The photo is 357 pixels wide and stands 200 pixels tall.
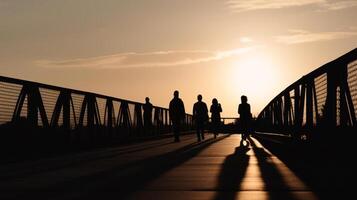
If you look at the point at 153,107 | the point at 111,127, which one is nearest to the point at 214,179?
the point at 111,127

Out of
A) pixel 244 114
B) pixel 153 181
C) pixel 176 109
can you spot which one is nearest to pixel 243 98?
pixel 244 114

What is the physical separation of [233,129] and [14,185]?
50.7 m

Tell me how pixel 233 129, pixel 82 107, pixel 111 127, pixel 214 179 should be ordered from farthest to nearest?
pixel 233 129 < pixel 111 127 < pixel 82 107 < pixel 214 179

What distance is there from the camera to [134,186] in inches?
258

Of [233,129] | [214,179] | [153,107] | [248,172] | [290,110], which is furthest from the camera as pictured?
[233,129]

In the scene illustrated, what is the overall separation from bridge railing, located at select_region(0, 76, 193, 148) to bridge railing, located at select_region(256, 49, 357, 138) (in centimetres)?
510

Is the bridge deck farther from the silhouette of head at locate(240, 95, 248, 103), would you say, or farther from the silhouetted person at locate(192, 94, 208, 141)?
the silhouetted person at locate(192, 94, 208, 141)

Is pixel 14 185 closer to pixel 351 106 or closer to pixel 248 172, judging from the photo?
pixel 248 172

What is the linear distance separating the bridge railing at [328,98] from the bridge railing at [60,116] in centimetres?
510

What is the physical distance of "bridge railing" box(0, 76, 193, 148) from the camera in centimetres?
1095

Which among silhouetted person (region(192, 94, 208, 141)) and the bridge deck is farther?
silhouetted person (region(192, 94, 208, 141))

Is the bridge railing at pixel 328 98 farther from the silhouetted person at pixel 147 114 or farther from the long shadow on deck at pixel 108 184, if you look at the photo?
the silhouetted person at pixel 147 114

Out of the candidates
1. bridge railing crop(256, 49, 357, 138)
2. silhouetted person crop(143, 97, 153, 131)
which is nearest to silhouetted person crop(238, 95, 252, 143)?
silhouetted person crop(143, 97, 153, 131)

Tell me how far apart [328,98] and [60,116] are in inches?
270
